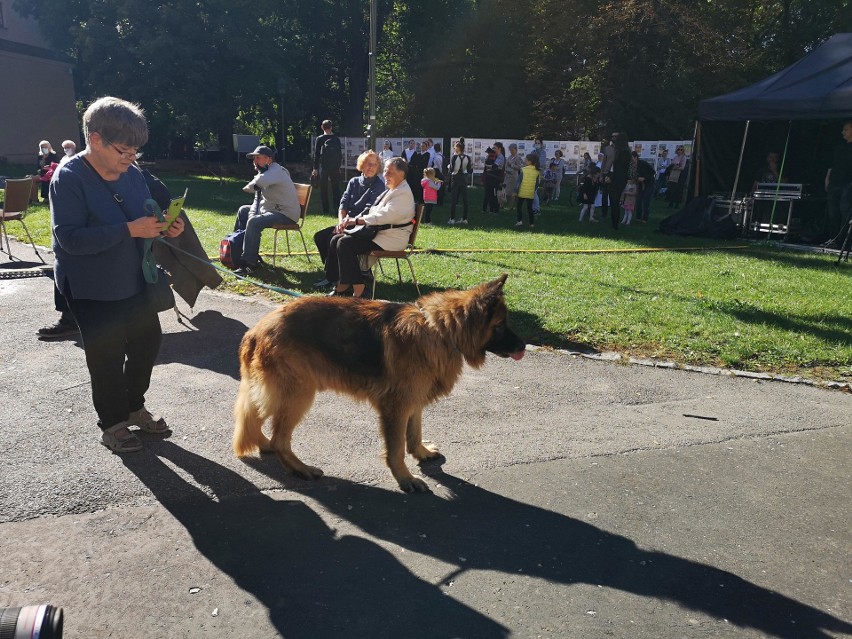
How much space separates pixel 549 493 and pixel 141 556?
7.42 feet

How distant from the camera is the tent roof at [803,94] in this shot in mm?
13453

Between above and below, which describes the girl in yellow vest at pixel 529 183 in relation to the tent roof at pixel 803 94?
below

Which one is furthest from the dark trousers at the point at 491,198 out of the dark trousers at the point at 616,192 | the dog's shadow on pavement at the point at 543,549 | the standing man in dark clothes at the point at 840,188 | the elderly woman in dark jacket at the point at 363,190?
the dog's shadow on pavement at the point at 543,549

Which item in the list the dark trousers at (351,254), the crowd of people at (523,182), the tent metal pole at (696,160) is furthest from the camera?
the tent metal pole at (696,160)

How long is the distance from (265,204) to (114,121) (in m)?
6.56

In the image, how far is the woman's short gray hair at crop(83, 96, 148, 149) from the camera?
146 inches

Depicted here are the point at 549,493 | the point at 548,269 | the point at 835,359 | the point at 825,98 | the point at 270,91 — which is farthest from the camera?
the point at 270,91

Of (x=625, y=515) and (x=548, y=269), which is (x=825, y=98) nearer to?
(x=548, y=269)

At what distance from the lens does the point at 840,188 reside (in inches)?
556

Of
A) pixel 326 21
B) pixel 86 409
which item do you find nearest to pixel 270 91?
pixel 326 21

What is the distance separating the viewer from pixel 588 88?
33.8 metres

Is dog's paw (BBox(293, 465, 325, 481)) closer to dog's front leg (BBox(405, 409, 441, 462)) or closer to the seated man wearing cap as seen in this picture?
dog's front leg (BBox(405, 409, 441, 462))

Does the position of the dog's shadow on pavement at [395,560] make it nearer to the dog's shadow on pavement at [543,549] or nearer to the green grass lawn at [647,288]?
the dog's shadow on pavement at [543,549]

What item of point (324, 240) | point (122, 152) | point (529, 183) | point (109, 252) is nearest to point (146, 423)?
point (109, 252)
